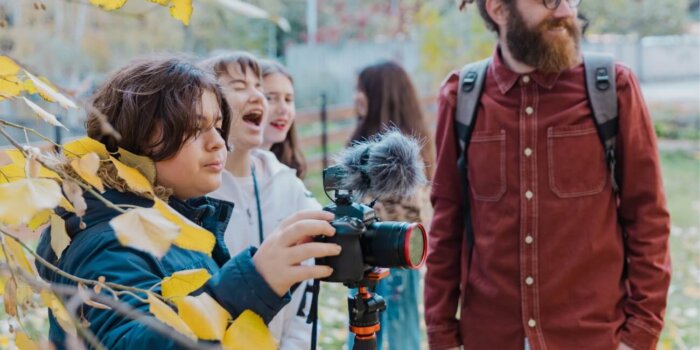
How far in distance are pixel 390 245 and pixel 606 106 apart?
102 centimetres

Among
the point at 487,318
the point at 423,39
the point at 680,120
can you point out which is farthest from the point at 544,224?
the point at 680,120

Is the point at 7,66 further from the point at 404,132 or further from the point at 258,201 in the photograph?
the point at 404,132

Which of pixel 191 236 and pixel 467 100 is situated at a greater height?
pixel 467 100

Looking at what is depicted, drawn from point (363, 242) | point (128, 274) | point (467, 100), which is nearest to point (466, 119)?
point (467, 100)

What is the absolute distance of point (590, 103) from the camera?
2.09 metres

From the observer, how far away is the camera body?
4.25 ft

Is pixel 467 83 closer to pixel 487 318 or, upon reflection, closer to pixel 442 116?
pixel 442 116

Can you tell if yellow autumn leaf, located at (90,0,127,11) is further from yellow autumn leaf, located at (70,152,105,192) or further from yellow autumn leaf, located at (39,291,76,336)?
yellow autumn leaf, located at (39,291,76,336)

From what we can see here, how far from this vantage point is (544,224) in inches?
83.1

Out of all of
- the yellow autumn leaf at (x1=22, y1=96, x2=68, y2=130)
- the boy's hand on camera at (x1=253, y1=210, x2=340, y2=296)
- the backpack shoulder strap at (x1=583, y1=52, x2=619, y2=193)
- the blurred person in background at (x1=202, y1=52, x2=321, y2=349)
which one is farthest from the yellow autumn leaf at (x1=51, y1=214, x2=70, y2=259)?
the backpack shoulder strap at (x1=583, y1=52, x2=619, y2=193)

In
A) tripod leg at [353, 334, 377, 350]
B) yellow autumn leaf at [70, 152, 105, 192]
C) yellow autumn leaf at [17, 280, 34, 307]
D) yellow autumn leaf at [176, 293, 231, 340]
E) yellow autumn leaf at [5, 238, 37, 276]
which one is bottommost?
tripod leg at [353, 334, 377, 350]

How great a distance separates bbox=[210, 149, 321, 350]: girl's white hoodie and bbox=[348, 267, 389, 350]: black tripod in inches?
32.5

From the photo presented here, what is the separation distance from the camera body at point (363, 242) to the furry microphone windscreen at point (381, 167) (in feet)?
0.25

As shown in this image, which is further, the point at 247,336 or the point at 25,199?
the point at 247,336
